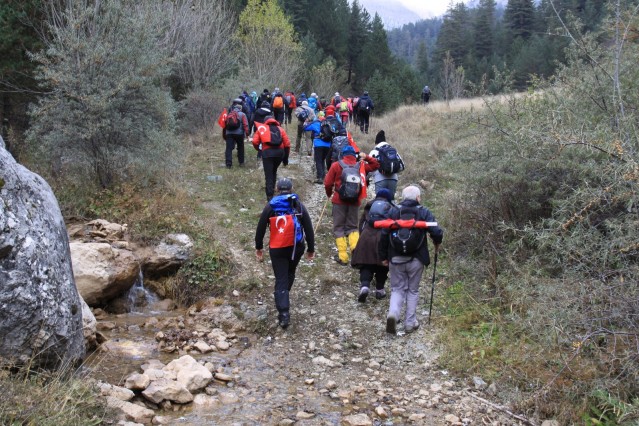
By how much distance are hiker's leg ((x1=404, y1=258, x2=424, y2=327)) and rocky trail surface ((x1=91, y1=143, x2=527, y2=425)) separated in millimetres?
186

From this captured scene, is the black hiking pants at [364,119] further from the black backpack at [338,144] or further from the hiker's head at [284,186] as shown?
the hiker's head at [284,186]

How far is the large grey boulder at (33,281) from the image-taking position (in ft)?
13.9

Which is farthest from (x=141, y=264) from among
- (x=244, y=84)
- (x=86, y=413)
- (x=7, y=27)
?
(x=244, y=84)

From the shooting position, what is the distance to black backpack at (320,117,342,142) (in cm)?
1120

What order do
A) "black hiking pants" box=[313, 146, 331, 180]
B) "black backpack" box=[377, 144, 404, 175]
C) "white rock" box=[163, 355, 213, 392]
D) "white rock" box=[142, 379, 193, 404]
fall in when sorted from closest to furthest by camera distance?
"white rock" box=[142, 379, 193, 404] < "white rock" box=[163, 355, 213, 392] < "black backpack" box=[377, 144, 404, 175] < "black hiking pants" box=[313, 146, 331, 180]

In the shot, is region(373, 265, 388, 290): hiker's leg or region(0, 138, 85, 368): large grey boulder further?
region(373, 265, 388, 290): hiker's leg

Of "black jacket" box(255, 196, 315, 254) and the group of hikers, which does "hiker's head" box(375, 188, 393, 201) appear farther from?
"black jacket" box(255, 196, 315, 254)

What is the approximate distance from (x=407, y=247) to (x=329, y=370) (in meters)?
1.63

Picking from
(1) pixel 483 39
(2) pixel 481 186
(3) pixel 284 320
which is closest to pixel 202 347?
(3) pixel 284 320

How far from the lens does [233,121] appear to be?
12766 millimetres

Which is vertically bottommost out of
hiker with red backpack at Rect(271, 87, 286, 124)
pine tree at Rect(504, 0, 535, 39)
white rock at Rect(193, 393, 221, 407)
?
white rock at Rect(193, 393, 221, 407)

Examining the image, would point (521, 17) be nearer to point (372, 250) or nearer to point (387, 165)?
point (387, 165)

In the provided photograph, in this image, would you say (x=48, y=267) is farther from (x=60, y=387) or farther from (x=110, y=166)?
(x=110, y=166)

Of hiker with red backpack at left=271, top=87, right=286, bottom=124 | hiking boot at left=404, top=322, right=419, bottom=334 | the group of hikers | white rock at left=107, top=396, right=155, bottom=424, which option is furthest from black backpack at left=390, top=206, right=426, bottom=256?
hiker with red backpack at left=271, top=87, right=286, bottom=124
